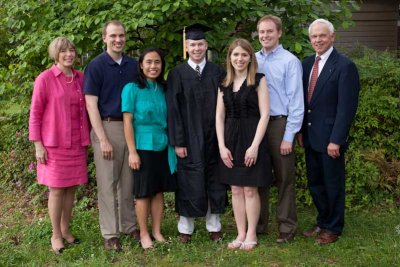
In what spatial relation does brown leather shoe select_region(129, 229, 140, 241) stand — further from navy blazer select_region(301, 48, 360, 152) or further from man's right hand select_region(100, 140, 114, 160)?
navy blazer select_region(301, 48, 360, 152)

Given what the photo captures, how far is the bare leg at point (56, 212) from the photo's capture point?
477 cm

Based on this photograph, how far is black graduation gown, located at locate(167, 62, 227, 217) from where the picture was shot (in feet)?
15.4

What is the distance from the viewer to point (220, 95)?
4.64 meters

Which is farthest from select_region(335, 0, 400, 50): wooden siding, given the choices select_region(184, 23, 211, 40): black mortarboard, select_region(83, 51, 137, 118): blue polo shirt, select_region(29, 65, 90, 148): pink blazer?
select_region(29, 65, 90, 148): pink blazer

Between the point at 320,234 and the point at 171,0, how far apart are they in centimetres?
273

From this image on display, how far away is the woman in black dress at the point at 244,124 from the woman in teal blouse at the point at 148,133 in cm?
50

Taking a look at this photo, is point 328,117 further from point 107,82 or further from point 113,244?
point 113,244

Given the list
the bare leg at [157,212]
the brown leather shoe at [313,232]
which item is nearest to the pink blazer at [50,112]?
the bare leg at [157,212]

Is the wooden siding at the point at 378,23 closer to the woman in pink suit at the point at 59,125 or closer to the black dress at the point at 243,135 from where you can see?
the black dress at the point at 243,135

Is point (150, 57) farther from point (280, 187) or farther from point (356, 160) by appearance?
point (356, 160)

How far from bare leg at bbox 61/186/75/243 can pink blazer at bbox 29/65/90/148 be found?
1.65ft

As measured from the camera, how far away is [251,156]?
459 cm

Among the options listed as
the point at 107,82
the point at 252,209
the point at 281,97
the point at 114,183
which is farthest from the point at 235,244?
the point at 107,82

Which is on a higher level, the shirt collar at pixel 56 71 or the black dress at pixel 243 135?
the shirt collar at pixel 56 71
